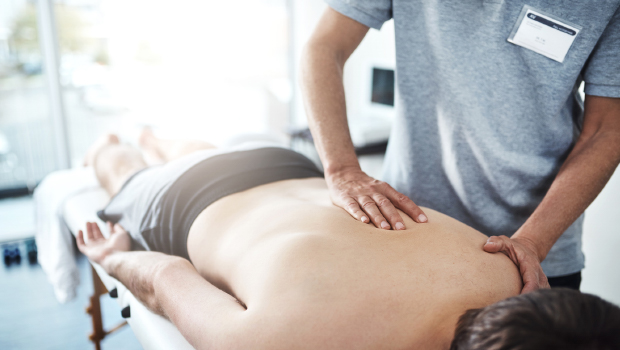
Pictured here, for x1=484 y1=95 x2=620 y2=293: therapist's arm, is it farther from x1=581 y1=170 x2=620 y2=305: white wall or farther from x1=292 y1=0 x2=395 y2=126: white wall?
x1=292 y1=0 x2=395 y2=126: white wall

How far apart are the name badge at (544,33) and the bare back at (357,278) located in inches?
18.7

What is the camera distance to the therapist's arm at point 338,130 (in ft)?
3.01

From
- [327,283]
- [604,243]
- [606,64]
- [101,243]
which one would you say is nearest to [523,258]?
[327,283]

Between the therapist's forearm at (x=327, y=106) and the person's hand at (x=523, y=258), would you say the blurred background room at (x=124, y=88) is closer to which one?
the therapist's forearm at (x=327, y=106)

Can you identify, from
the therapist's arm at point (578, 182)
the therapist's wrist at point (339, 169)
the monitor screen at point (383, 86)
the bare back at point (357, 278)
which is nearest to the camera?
the bare back at point (357, 278)

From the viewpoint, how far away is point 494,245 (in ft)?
2.72

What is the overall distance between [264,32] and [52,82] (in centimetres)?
219

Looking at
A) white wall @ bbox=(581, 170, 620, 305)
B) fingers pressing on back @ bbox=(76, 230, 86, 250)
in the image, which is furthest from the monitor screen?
fingers pressing on back @ bbox=(76, 230, 86, 250)

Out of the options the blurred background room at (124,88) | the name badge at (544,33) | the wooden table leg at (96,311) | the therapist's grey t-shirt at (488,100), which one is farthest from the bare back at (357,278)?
the blurred background room at (124,88)

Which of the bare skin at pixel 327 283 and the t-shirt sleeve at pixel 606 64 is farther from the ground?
the t-shirt sleeve at pixel 606 64

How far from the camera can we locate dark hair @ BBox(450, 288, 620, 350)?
Result: 0.54 m

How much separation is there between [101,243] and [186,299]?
647 mm

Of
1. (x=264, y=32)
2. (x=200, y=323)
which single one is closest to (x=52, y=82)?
(x=264, y=32)

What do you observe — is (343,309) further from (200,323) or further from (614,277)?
(614,277)
